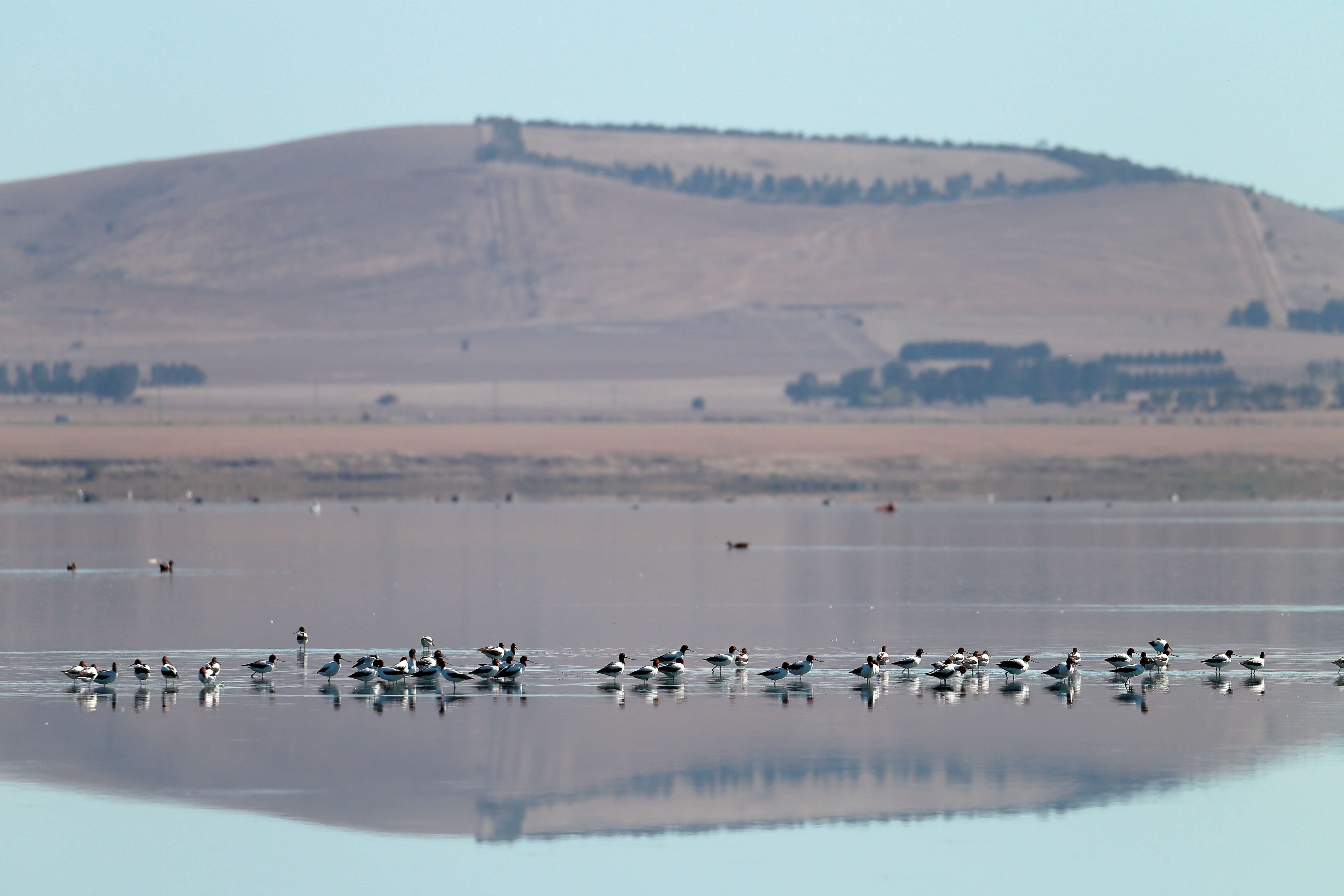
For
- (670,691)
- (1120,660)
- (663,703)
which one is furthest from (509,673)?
(1120,660)

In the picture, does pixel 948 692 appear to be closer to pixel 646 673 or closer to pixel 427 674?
pixel 646 673

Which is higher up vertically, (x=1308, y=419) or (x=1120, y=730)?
(x=1308, y=419)

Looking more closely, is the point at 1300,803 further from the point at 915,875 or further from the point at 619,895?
the point at 619,895

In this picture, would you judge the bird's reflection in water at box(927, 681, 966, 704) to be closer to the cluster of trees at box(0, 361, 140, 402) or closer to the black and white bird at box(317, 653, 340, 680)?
the black and white bird at box(317, 653, 340, 680)

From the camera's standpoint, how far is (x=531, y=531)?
77.6m

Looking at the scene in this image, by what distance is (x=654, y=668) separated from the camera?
108 ft

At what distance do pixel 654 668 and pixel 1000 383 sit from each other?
160 metres

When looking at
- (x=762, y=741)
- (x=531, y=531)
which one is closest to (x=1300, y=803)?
(x=762, y=741)

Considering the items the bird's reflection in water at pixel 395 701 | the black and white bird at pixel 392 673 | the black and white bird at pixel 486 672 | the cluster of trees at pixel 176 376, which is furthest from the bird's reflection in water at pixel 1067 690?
the cluster of trees at pixel 176 376

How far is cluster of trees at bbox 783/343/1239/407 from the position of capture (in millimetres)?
180125

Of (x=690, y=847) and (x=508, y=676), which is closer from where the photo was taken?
(x=690, y=847)

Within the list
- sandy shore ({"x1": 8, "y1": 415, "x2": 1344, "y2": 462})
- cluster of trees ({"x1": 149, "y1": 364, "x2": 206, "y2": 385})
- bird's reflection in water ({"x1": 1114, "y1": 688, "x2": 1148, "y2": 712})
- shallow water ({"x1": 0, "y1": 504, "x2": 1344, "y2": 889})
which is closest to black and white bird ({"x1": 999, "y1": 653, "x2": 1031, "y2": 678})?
shallow water ({"x1": 0, "y1": 504, "x2": 1344, "y2": 889})

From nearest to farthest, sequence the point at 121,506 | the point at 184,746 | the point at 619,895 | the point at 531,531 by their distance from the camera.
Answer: the point at 619,895, the point at 184,746, the point at 531,531, the point at 121,506

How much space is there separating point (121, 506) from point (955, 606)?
68934 millimetres
